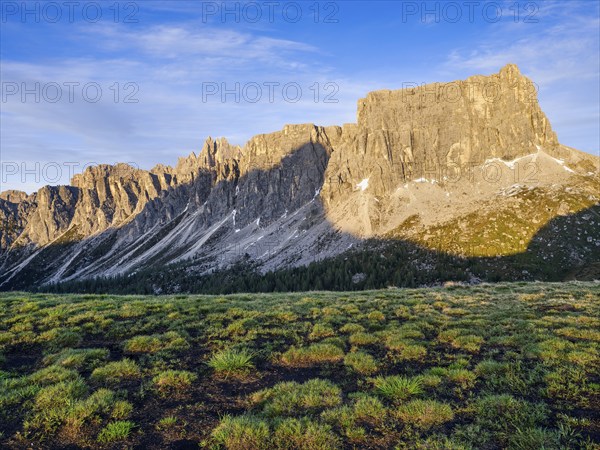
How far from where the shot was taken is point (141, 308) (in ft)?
71.2

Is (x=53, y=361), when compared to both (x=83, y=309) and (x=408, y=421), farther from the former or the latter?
(x=408, y=421)

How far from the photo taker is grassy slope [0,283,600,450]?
862 centimetres

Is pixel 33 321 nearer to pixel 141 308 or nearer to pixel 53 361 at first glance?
pixel 141 308

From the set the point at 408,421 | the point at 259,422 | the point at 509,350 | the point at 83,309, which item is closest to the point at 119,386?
the point at 259,422

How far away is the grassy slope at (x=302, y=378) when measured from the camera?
8.62m

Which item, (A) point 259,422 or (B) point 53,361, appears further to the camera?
(B) point 53,361

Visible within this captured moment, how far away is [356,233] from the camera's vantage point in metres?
198

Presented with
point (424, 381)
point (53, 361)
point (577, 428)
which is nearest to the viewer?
point (577, 428)

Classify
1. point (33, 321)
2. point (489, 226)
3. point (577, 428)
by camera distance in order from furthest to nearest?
point (489, 226)
point (33, 321)
point (577, 428)

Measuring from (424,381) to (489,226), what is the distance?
6952 inches

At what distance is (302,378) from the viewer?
40.0 ft

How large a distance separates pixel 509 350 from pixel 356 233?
186067 millimetres

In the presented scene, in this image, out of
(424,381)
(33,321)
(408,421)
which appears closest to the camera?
(408,421)

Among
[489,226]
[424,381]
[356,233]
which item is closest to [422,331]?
[424,381]
